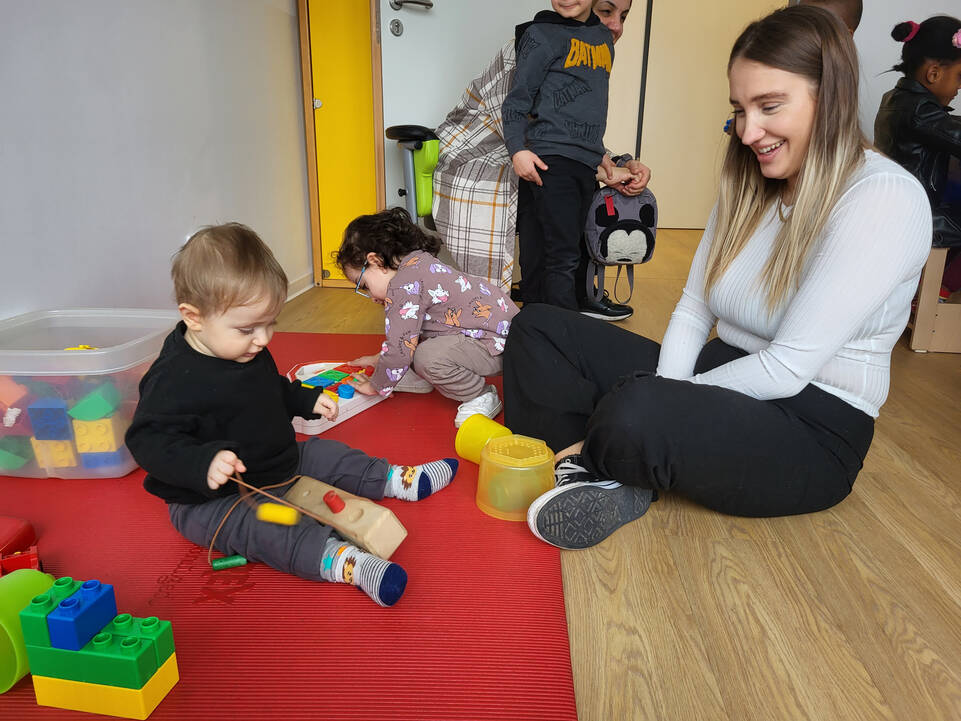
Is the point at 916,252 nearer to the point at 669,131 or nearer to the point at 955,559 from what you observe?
the point at 955,559

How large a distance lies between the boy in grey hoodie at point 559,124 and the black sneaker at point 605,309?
0.34 metres

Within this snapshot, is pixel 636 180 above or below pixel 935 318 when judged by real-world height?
above

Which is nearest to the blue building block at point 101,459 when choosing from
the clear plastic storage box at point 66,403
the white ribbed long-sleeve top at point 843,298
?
the clear plastic storage box at point 66,403

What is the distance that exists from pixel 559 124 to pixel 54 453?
165 centimetres

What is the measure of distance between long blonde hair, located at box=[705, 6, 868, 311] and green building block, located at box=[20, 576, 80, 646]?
1.08 m

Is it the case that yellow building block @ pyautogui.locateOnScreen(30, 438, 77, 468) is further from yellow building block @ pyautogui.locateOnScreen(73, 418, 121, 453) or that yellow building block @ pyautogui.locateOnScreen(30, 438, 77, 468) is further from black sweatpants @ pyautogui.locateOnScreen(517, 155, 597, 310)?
black sweatpants @ pyautogui.locateOnScreen(517, 155, 597, 310)

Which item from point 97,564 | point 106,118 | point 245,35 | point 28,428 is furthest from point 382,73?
point 97,564

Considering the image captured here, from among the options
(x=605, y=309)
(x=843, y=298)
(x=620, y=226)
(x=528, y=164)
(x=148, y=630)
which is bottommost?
(x=605, y=309)

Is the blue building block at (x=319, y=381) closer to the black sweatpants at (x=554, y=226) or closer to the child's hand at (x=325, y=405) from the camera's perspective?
the child's hand at (x=325, y=405)

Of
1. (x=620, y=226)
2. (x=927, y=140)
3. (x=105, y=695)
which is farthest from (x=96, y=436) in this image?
(x=927, y=140)

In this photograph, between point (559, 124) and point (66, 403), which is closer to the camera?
point (66, 403)

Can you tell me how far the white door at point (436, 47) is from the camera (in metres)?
2.72

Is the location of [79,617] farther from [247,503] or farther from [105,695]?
[247,503]

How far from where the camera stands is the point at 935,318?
226 centimetres
